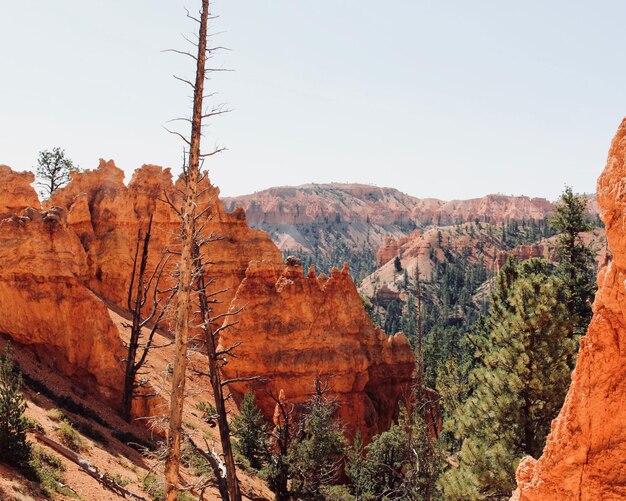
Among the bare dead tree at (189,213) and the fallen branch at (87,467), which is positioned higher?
the bare dead tree at (189,213)

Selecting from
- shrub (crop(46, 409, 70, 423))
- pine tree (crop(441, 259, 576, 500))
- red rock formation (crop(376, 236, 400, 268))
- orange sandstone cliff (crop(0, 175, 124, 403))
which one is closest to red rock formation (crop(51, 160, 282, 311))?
orange sandstone cliff (crop(0, 175, 124, 403))

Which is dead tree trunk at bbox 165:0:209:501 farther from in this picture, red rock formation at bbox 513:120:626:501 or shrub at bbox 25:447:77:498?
red rock formation at bbox 513:120:626:501

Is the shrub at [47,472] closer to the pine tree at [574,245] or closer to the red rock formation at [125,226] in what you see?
the pine tree at [574,245]

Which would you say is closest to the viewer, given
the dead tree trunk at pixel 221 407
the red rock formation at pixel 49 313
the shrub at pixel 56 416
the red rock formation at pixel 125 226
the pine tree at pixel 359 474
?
the dead tree trunk at pixel 221 407

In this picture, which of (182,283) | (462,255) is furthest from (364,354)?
(462,255)

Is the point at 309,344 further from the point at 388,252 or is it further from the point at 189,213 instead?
the point at 388,252

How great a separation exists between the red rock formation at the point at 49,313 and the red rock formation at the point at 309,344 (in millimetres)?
9496

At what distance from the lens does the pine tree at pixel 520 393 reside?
1294cm

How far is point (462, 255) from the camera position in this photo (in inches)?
6250

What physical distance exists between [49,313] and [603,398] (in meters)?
20.4

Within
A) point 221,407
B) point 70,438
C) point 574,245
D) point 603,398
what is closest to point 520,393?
point 603,398

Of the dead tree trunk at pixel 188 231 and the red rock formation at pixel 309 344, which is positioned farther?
the red rock formation at pixel 309 344

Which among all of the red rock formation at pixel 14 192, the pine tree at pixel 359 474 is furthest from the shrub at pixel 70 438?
the red rock formation at pixel 14 192

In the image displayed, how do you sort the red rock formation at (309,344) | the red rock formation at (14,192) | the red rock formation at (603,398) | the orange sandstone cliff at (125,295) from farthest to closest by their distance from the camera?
the red rock formation at (309,344) → the red rock formation at (14,192) → the orange sandstone cliff at (125,295) → the red rock formation at (603,398)
